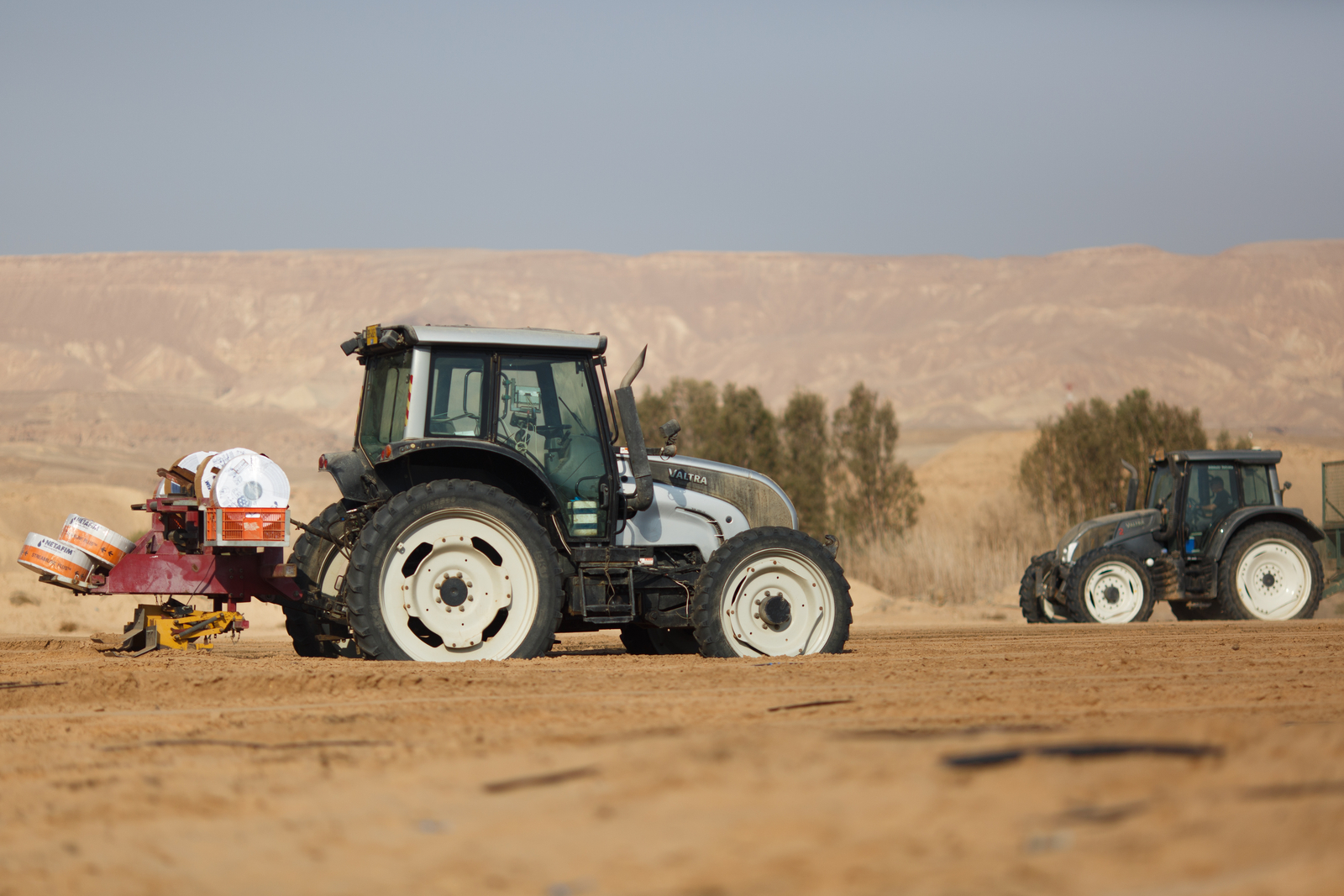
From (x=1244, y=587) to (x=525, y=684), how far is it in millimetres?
12372

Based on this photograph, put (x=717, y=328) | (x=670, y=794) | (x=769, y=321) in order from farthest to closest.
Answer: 1. (x=769, y=321)
2. (x=717, y=328)
3. (x=670, y=794)

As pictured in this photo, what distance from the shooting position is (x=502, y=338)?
9.64 metres

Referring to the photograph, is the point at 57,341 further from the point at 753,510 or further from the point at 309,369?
the point at 753,510

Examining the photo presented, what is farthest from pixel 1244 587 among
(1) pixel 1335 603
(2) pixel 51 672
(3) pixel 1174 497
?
(2) pixel 51 672

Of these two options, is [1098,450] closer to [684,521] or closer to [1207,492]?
[1207,492]

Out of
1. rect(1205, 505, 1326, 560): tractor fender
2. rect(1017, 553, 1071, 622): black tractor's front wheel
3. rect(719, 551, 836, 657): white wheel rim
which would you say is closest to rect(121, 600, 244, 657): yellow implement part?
rect(719, 551, 836, 657): white wheel rim

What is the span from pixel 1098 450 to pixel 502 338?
2555cm

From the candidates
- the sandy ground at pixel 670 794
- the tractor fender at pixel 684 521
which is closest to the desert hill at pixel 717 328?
the tractor fender at pixel 684 521

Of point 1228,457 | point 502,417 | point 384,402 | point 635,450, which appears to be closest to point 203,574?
point 384,402

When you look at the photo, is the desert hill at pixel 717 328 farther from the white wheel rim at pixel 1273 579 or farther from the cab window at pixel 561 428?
the cab window at pixel 561 428

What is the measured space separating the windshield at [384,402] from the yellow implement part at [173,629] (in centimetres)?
175

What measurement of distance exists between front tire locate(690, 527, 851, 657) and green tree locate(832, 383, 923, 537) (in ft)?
72.0

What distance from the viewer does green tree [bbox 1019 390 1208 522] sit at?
32.4 metres

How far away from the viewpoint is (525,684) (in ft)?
A: 25.7
